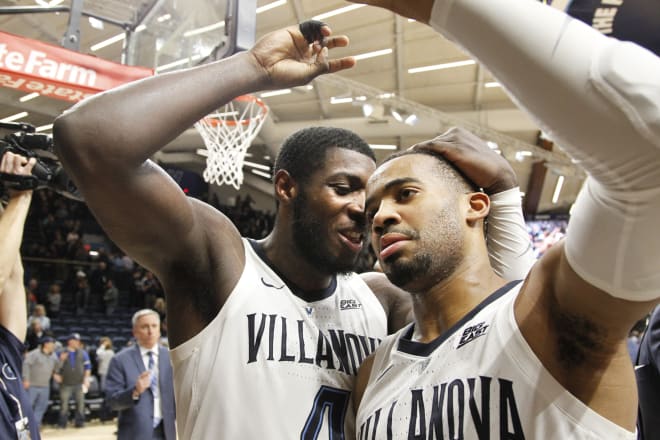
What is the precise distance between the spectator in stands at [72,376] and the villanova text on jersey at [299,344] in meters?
10.1

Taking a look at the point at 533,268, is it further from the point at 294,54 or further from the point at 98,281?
the point at 98,281

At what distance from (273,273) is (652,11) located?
7.27 ft

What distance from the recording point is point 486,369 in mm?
1341

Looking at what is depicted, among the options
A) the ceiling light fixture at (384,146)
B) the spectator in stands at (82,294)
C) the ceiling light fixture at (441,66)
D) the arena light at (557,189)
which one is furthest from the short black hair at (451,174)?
the arena light at (557,189)

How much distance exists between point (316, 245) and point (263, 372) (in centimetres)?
53

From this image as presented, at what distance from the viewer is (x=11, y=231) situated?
266cm

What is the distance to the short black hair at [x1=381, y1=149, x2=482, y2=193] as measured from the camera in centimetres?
179

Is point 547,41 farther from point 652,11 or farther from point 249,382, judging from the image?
point 652,11

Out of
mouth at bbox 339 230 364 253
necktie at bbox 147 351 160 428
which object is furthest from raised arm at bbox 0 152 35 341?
necktie at bbox 147 351 160 428

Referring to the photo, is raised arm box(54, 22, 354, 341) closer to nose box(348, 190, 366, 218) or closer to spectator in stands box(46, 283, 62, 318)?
nose box(348, 190, 366, 218)

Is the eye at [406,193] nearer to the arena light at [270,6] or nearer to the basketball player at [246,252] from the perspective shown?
the basketball player at [246,252]

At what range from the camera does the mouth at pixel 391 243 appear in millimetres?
1640

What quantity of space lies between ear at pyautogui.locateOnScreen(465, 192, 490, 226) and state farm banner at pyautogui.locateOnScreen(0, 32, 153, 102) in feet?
13.0

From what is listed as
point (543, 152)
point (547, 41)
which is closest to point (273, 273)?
point (547, 41)
